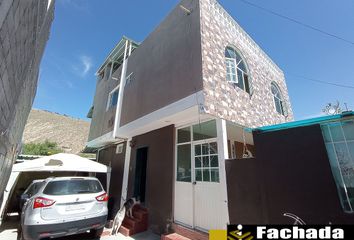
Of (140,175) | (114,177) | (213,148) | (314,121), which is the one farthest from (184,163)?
(114,177)

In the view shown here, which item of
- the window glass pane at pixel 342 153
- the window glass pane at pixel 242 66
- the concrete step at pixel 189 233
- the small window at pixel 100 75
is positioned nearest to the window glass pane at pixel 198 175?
the concrete step at pixel 189 233

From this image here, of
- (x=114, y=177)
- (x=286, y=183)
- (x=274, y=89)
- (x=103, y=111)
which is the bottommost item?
(x=286, y=183)

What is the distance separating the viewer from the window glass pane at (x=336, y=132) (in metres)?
3.44

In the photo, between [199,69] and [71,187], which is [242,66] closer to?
[199,69]

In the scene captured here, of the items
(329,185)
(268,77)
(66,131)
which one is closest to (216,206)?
(329,185)

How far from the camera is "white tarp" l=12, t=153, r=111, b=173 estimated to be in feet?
23.5

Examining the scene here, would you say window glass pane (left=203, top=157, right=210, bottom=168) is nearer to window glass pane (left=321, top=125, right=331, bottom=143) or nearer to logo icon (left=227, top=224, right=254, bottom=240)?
logo icon (left=227, top=224, right=254, bottom=240)

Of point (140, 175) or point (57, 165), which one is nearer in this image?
point (57, 165)

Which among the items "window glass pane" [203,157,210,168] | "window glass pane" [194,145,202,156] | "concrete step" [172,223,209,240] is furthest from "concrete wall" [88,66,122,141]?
"concrete step" [172,223,209,240]

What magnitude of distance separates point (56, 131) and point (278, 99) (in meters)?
54.5

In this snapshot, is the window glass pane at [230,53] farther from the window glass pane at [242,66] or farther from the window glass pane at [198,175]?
the window glass pane at [198,175]

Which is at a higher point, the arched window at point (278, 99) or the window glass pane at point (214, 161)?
the arched window at point (278, 99)

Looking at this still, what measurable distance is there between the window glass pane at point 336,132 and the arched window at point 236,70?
→ 364 cm

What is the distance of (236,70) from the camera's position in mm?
7203
